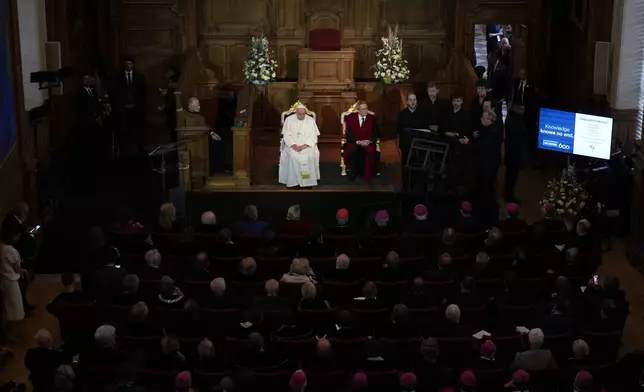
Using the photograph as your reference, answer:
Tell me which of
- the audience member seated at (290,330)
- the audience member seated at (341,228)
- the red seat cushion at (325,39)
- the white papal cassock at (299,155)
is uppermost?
the red seat cushion at (325,39)

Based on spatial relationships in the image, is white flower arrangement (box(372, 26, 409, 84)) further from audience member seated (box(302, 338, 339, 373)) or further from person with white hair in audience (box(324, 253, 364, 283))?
audience member seated (box(302, 338, 339, 373))

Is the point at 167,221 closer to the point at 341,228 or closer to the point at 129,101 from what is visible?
the point at 341,228

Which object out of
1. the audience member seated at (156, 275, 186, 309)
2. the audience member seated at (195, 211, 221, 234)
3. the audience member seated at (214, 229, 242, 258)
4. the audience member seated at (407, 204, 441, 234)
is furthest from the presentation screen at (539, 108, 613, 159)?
the audience member seated at (156, 275, 186, 309)

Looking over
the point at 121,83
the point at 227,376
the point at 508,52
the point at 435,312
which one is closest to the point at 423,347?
the point at 435,312

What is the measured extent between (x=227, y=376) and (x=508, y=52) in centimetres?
1371

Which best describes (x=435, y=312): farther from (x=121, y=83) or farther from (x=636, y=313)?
(x=121, y=83)

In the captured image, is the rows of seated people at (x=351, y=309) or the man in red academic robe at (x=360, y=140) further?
the man in red academic robe at (x=360, y=140)

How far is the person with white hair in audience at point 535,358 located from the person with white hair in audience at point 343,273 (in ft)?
7.87

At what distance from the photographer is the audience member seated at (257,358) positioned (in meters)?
10.7

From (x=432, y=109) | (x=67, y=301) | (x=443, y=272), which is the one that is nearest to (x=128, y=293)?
(x=67, y=301)

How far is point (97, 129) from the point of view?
18.7m

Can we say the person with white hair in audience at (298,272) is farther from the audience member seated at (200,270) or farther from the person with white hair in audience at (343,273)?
the audience member seated at (200,270)

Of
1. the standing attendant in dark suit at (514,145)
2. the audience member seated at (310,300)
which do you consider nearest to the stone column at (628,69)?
the standing attendant in dark suit at (514,145)

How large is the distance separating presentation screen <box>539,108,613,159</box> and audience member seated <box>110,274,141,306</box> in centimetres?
731
